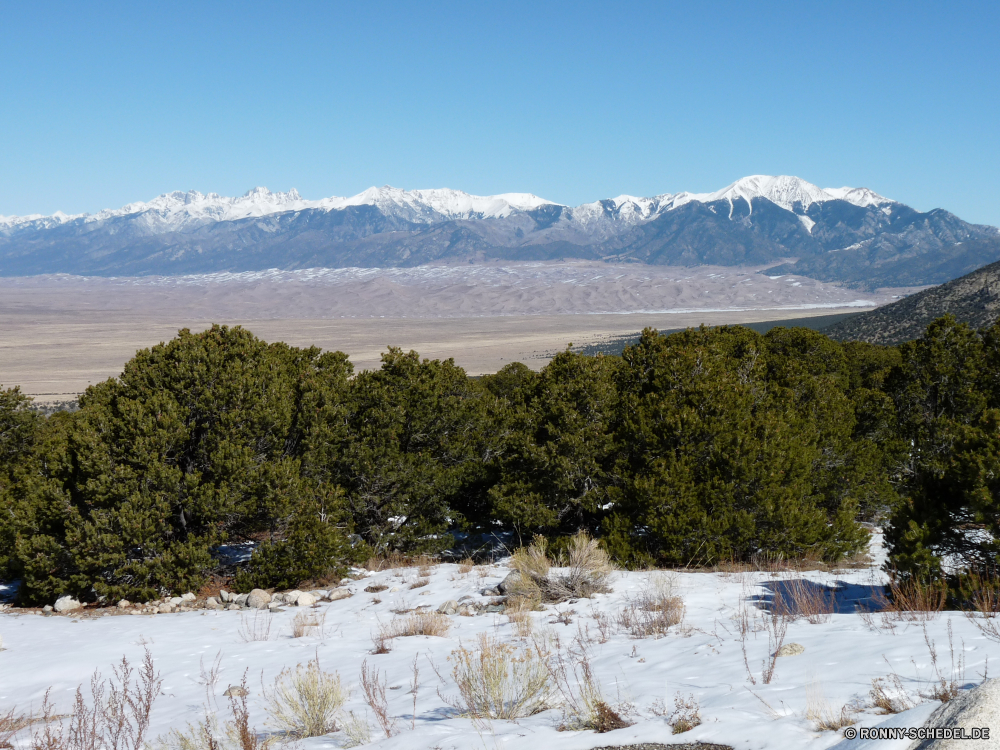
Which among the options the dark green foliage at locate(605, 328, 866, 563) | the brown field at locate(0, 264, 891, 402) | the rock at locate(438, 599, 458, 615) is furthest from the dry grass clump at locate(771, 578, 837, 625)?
the brown field at locate(0, 264, 891, 402)

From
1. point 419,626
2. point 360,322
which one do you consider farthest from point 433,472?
point 360,322

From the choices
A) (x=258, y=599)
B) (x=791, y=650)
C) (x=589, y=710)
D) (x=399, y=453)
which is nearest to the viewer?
(x=589, y=710)

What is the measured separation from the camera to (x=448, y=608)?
996 centimetres

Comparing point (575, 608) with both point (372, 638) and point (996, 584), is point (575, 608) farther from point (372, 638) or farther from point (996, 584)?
point (996, 584)

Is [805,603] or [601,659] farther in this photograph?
[805,603]

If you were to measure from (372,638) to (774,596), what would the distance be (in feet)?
17.4

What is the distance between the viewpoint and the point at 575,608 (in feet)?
30.7

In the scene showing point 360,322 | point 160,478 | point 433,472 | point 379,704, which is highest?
point 360,322

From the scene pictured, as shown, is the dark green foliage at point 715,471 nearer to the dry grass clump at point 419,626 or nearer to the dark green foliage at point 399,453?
the dark green foliage at point 399,453

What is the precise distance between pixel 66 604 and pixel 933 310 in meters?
85.4

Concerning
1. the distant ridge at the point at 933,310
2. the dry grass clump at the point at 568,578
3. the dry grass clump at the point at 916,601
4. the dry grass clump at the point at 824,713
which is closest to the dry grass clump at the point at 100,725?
the dry grass clump at the point at 824,713

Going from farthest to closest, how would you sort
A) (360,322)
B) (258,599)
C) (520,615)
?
(360,322) → (258,599) → (520,615)

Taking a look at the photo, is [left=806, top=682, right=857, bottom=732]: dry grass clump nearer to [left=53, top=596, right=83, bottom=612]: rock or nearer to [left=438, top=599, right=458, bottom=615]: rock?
[left=438, top=599, right=458, bottom=615]: rock

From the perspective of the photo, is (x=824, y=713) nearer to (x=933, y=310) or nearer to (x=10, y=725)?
(x=10, y=725)
